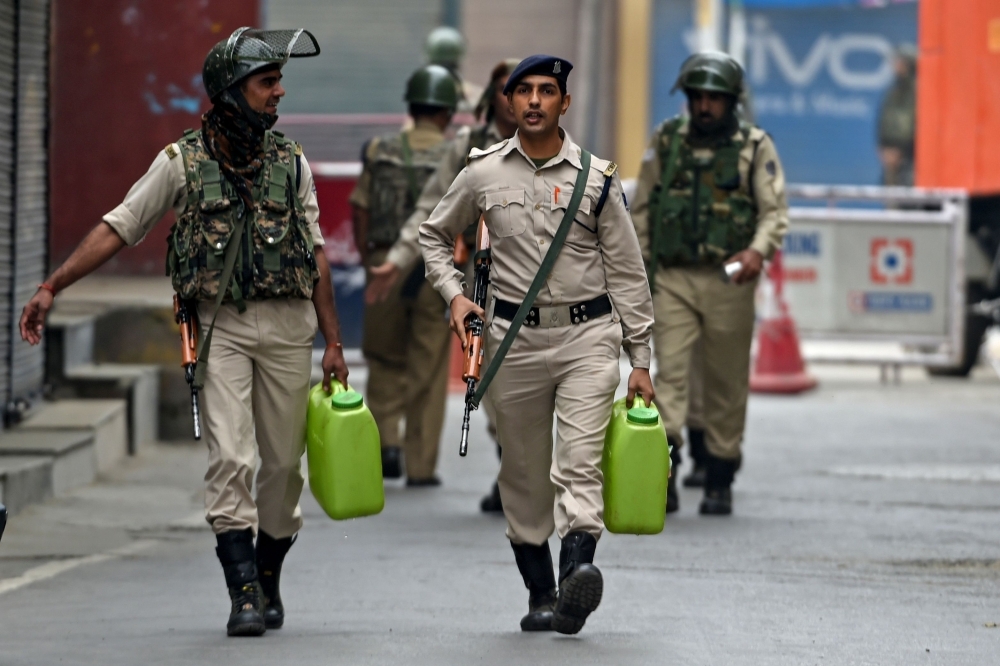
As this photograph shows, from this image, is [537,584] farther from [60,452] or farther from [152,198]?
[60,452]

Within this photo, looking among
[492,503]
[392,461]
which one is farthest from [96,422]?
[492,503]

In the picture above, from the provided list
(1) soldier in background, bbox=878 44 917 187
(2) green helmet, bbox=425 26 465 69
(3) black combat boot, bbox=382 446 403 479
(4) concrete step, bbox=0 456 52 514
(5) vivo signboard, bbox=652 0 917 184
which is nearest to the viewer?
(4) concrete step, bbox=0 456 52 514

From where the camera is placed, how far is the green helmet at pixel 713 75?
902 cm

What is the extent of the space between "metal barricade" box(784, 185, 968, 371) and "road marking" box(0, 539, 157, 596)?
892 centimetres

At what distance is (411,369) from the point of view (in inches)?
418

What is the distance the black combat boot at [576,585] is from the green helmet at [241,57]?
179 centimetres

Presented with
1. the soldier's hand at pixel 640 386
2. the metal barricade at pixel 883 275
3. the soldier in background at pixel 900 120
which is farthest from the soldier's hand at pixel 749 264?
the soldier in background at pixel 900 120

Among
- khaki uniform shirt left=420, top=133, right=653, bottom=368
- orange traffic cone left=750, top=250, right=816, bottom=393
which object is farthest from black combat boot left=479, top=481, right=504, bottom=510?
orange traffic cone left=750, top=250, right=816, bottom=393

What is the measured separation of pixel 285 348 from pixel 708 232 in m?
3.20

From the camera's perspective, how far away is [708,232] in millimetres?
9156

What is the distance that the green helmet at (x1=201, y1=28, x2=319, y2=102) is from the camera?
6.32 metres

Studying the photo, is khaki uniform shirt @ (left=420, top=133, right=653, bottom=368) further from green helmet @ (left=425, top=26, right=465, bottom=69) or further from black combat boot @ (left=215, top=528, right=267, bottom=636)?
green helmet @ (left=425, top=26, right=465, bottom=69)

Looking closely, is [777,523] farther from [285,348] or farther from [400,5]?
[400,5]

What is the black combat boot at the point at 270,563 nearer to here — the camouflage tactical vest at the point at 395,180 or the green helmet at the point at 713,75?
the green helmet at the point at 713,75
